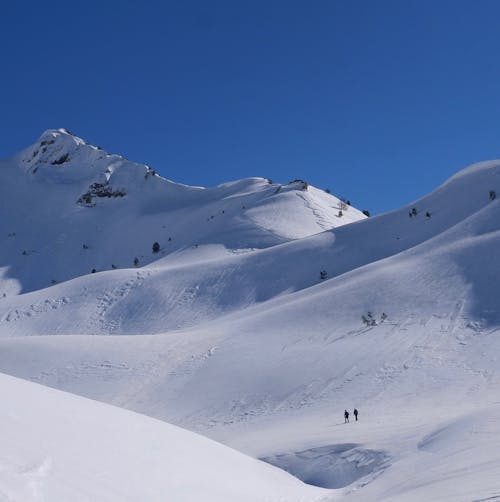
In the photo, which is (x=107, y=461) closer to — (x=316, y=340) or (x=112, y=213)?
(x=316, y=340)

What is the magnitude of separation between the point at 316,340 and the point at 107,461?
16381 mm

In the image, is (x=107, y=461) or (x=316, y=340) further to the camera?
(x=316, y=340)

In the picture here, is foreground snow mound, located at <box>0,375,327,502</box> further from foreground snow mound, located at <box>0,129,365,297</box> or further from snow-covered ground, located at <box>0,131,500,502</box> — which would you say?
foreground snow mound, located at <box>0,129,365,297</box>

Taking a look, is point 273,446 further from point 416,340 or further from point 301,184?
point 301,184

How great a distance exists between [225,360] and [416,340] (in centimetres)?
753

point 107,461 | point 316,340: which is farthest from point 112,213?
point 107,461

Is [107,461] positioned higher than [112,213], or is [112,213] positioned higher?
[112,213]

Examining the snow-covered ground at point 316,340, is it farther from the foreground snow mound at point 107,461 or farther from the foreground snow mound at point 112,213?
the foreground snow mound at point 107,461

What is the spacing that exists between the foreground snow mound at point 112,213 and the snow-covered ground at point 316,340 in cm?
61

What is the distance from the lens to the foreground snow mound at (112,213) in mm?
52062

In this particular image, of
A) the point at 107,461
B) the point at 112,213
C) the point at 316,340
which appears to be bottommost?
the point at 107,461

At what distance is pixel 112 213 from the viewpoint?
222ft

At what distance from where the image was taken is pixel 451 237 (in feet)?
97.4

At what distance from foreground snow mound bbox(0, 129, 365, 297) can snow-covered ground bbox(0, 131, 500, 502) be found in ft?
2.00
